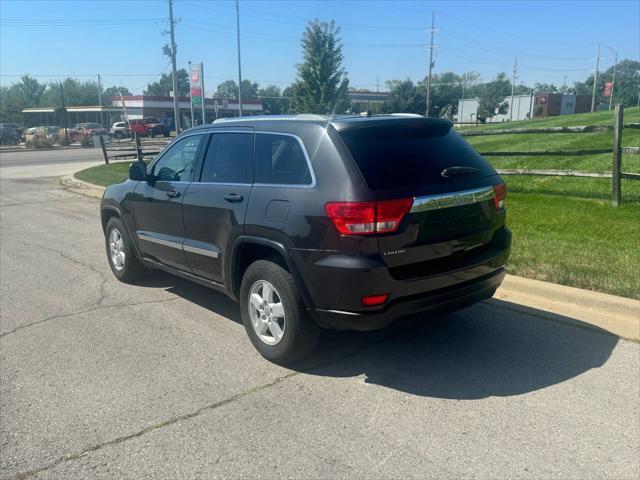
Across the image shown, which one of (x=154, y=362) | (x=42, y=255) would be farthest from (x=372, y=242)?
(x=42, y=255)

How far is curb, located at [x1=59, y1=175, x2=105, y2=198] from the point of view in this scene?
14.5 meters

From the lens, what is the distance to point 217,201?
4598mm

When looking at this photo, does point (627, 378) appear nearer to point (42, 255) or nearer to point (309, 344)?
point (309, 344)

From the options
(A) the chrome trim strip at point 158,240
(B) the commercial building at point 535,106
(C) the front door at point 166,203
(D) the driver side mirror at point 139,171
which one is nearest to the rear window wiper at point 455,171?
(C) the front door at point 166,203

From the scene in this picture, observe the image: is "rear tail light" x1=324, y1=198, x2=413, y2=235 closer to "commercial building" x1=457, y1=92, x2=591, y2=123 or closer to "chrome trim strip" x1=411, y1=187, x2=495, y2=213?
"chrome trim strip" x1=411, y1=187, x2=495, y2=213

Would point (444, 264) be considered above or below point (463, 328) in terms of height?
above

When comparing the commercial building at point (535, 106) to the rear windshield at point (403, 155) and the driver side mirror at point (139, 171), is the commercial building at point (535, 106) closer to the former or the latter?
the driver side mirror at point (139, 171)

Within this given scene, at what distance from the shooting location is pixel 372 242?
3559mm

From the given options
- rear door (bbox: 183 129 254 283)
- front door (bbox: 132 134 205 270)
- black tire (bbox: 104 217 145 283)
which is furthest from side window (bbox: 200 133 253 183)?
black tire (bbox: 104 217 145 283)

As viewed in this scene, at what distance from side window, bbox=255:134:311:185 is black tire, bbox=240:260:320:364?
640mm

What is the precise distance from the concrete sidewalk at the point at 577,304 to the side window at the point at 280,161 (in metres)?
2.68

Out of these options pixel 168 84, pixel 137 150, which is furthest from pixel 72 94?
pixel 137 150

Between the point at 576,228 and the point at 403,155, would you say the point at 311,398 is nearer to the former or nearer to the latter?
the point at 403,155

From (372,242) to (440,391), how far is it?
3.74 ft
